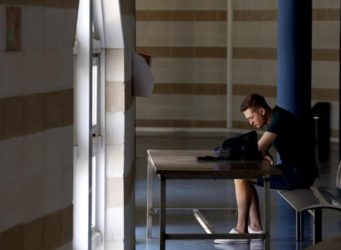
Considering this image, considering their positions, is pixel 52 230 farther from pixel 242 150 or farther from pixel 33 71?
pixel 242 150

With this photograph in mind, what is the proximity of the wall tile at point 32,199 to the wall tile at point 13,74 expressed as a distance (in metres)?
0.40

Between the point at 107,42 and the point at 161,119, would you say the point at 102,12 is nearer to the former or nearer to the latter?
the point at 107,42

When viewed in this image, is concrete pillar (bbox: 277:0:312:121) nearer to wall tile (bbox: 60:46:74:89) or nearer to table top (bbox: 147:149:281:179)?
table top (bbox: 147:149:281:179)

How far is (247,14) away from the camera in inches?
739

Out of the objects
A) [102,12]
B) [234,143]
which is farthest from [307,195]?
[102,12]

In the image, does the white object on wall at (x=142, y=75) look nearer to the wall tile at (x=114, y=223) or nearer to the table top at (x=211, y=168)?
the table top at (x=211, y=168)

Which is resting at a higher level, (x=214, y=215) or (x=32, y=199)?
(x=32, y=199)

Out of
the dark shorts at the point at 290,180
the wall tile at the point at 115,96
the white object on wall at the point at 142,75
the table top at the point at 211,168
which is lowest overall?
the dark shorts at the point at 290,180

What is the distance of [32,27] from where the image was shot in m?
4.30

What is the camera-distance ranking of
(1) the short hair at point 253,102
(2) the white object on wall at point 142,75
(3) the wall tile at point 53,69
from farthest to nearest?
1. (1) the short hair at point 253,102
2. (2) the white object on wall at point 142,75
3. (3) the wall tile at point 53,69

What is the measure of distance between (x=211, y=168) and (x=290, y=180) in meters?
1.70

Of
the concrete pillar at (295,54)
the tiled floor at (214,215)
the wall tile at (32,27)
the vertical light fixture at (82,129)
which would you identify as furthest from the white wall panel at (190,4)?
the wall tile at (32,27)

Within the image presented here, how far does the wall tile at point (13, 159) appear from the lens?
12.9ft

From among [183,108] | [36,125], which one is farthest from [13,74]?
[183,108]
